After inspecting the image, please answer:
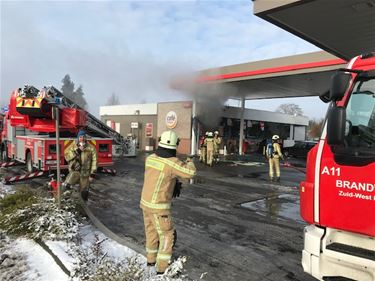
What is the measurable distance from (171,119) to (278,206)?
17.1 meters

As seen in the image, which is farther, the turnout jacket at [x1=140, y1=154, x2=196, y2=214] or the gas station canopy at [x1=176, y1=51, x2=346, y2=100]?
the gas station canopy at [x1=176, y1=51, x2=346, y2=100]

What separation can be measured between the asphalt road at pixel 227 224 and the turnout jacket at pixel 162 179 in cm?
99

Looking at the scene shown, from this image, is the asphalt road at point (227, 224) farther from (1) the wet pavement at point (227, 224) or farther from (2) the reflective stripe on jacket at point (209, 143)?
(2) the reflective stripe on jacket at point (209, 143)

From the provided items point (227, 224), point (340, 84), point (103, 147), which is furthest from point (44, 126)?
point (340, 84)

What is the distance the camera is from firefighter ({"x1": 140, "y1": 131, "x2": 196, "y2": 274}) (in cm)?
395

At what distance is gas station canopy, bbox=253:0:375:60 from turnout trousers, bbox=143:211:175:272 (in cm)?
466

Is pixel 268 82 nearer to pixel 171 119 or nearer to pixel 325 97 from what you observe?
pixel 171 119

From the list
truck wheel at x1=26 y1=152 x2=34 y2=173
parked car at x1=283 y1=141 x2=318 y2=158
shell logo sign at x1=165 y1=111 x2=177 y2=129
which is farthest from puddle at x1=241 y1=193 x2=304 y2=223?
parked car at x1=283 y1=141 x2=318 y2=158

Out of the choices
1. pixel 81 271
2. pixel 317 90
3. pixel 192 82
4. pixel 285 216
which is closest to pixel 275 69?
pixel 192 82

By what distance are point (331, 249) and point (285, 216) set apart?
4515mm

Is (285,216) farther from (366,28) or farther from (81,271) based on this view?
(81,271)

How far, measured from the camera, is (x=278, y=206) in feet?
27.8

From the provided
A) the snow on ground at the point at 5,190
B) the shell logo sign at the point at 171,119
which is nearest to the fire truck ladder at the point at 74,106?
the snow on ground at the point at 5,190

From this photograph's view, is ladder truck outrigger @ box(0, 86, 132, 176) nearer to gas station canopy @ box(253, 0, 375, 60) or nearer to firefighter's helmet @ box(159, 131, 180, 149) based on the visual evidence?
gas station canopy @ box(253, 0, 375, 60)
